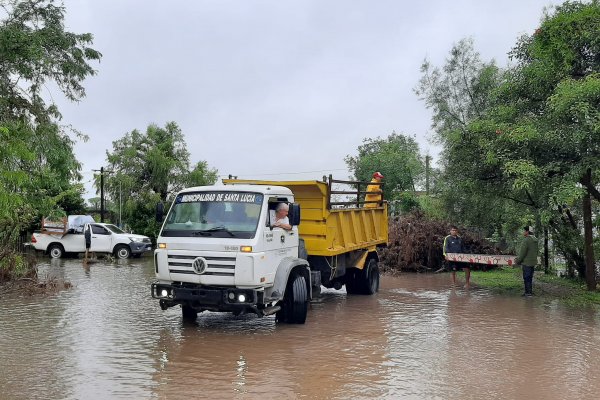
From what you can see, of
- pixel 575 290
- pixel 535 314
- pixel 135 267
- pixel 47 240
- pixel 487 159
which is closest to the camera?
pixel 535 314

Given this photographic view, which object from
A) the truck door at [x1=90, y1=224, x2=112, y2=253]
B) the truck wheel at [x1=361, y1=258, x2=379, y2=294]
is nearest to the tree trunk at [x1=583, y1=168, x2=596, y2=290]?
the truck wheel at [x1=361, y1=258, x2=379, y2=294]

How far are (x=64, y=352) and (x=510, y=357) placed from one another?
21.4 feet

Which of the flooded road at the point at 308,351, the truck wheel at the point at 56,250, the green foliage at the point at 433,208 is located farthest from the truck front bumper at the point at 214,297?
the truck wheel at the point at 56,250

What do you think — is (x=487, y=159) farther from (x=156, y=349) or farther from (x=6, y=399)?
(x=6, y=399)

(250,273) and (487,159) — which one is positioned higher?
(487,159)

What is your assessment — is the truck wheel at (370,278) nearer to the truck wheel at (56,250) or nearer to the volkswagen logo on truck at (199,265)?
the volkswagen logo on truck at (199,265)

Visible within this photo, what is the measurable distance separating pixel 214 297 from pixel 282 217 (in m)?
1.95

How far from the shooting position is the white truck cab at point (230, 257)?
33.7 ft

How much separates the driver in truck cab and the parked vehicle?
17.5 m

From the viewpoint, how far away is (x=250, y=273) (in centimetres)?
1018

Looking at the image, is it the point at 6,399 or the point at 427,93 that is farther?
the point at 427,93

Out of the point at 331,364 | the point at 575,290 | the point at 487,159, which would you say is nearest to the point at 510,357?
the point at 331,364

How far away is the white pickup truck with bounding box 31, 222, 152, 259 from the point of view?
1073 inches

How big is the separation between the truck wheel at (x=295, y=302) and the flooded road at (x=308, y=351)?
31cm
